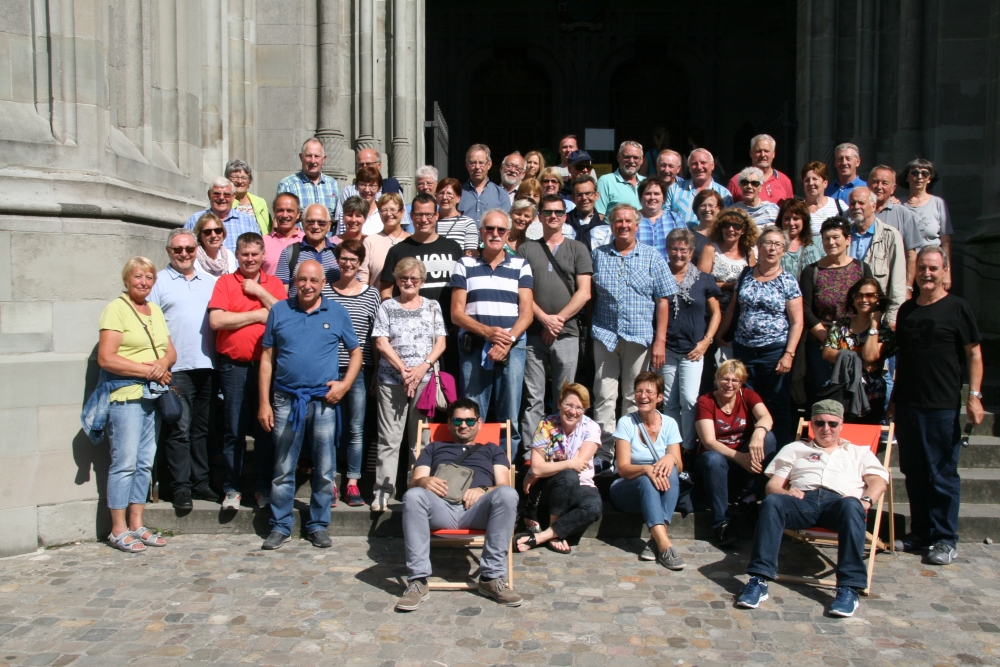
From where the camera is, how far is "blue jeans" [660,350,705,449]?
251 inches

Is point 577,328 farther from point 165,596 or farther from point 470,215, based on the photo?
point 165,596

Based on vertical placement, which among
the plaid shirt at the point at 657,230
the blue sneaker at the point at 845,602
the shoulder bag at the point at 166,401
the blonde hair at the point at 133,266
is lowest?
the blue sneaker at the point at 845,602

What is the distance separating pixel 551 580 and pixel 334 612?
1.26 m

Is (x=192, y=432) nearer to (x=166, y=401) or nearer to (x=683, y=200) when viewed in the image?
(x=166, y=401)

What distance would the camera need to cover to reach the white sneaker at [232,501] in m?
6.21

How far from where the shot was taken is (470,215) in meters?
7.85

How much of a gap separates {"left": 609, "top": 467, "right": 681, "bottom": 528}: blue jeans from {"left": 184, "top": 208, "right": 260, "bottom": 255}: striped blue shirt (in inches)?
131

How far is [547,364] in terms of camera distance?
680 cm

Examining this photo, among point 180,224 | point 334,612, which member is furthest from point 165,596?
point 180,224

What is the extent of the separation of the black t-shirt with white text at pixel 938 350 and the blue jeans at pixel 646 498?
61.4 inches

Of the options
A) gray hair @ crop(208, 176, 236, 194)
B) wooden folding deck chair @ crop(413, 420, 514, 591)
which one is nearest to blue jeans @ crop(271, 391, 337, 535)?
wooden folding deck chair @ crop(413, 420, 514, 591)

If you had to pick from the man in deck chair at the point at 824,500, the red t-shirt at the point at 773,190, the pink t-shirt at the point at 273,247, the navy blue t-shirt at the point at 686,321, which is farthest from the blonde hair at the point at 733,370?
the pink t-shirt at the point at 273,247

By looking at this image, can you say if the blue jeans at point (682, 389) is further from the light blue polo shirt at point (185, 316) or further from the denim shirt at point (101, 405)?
the denim shirt at point (101, 405)

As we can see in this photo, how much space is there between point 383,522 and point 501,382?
121 cm
